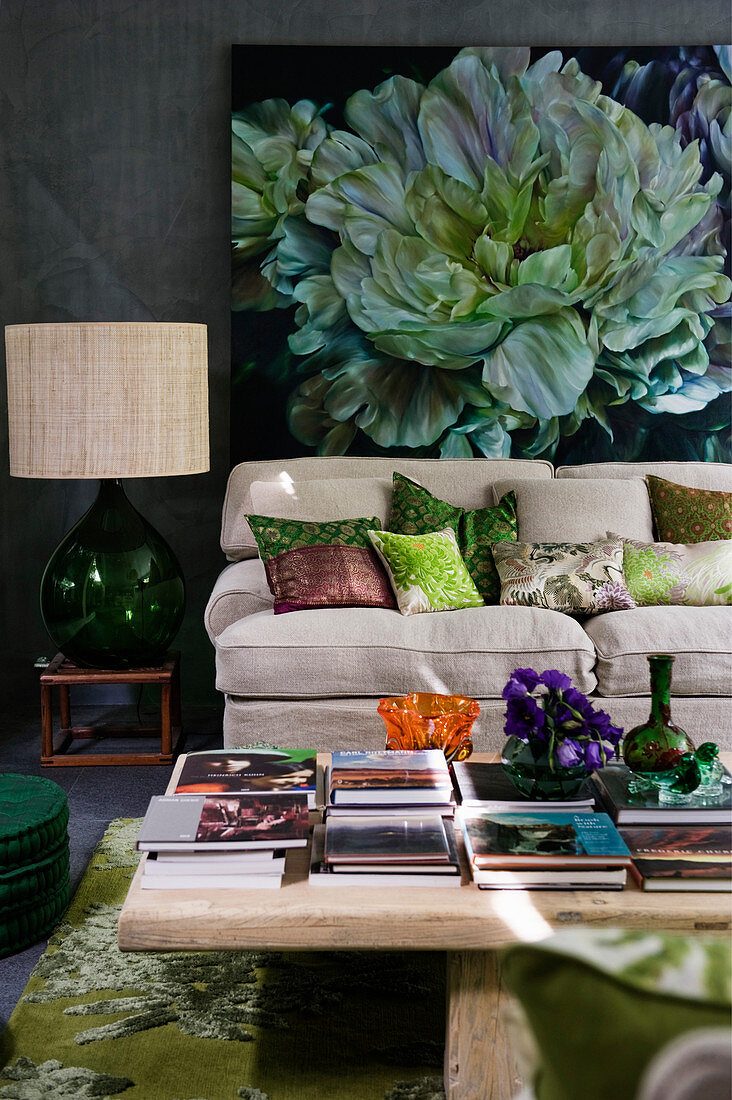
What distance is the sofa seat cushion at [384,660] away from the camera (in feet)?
9.29

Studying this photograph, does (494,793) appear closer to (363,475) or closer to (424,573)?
(424,573)

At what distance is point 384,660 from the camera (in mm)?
2826

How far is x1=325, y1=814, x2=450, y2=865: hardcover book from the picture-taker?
5.05 feet

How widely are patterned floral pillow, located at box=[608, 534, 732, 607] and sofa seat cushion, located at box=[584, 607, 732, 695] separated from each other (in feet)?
0.90

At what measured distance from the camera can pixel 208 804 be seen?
1700mm

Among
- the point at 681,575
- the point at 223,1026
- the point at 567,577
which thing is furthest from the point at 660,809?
the point at 681,575

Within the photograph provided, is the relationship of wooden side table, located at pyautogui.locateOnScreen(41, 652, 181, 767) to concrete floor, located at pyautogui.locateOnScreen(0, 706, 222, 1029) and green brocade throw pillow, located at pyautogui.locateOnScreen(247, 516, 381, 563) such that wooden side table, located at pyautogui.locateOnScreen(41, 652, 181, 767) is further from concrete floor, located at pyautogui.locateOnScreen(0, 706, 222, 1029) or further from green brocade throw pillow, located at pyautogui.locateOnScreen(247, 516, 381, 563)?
green brocade throw pillow, located at pyautogui.locateOnScreen(247, 516, 381, 563)

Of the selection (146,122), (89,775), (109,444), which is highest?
(146,122)

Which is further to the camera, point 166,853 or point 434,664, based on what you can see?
point 434,664

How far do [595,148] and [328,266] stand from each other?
3.52 ft

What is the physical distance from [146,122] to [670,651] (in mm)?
2679

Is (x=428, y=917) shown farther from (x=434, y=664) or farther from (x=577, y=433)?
(x=577, y=433)

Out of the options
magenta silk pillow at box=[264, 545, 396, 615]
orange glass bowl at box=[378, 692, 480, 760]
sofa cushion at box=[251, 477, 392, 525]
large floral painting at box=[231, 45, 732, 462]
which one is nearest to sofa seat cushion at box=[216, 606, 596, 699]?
magenta silk pillow at box=[264, 545, 396, 615]

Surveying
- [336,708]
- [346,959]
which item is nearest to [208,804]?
[346,959]
